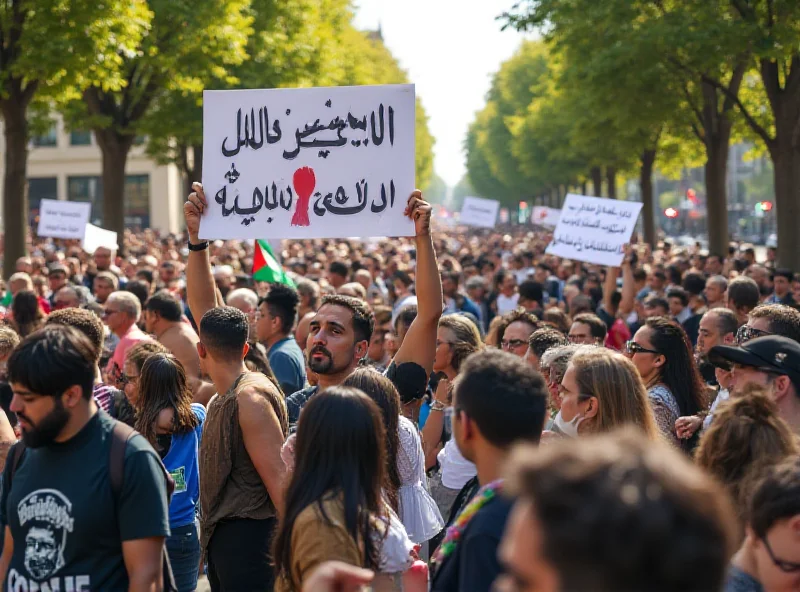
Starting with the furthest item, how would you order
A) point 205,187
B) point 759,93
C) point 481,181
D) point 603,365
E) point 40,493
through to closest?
point 481,181 < point 759,93 < point 205,187 < point 603,365 < point 40,493

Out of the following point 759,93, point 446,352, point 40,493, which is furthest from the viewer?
point 759,93

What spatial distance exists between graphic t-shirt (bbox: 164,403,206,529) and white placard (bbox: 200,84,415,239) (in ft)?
3.86

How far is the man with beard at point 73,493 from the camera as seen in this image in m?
3.23

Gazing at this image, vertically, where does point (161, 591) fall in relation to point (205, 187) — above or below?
below

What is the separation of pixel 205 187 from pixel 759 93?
73.0 feet

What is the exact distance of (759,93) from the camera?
25.7m

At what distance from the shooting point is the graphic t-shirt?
16.3ft

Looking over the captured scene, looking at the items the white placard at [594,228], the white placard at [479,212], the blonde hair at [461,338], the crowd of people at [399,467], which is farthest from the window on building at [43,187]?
the blonde hair at [461,338]

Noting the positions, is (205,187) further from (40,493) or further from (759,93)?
(759,93)

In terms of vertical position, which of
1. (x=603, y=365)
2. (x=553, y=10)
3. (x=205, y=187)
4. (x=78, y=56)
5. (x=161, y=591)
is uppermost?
(x=553, y=10)

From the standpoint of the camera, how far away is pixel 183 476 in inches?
198

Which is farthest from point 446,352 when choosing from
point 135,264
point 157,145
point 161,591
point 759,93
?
point 157,145

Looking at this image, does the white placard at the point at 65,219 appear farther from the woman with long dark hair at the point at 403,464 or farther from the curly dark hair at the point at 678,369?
the woman with long dark hair at the point at 403,464

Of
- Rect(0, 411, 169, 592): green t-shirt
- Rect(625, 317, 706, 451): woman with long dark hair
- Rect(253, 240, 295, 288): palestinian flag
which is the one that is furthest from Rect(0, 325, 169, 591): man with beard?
Rect(253, 240, 295, 288): palestinian flag
